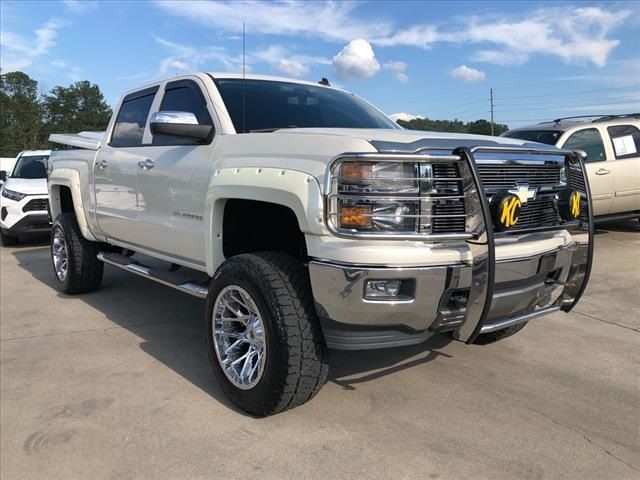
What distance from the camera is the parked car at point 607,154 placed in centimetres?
833

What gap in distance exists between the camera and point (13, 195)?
9688 mm

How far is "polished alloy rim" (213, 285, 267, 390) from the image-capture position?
3076 millimetres

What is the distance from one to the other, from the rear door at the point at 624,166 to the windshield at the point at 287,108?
5.55 meters

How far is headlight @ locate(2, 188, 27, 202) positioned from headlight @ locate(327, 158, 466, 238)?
8.73m

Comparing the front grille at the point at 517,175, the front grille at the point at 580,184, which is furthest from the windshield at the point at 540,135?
the front grille at the point at 517,175

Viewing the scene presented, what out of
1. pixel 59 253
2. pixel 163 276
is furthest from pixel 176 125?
pixel 59 253

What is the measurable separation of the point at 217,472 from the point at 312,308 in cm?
92

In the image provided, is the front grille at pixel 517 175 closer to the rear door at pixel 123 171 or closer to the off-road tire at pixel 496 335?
the off-road tire at pixel 496 335

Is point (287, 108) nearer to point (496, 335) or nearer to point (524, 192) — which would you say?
point (524, 192)

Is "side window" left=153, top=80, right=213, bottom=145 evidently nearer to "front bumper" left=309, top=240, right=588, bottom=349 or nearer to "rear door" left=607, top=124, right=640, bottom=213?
"front bumper" left=309, top=240, right=588, bottom=349

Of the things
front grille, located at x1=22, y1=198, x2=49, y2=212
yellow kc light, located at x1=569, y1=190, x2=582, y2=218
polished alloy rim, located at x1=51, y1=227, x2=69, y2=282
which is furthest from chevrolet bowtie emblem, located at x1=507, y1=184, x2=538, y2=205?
front grille, located at x1=22, y1=198, x2=49, y2=212

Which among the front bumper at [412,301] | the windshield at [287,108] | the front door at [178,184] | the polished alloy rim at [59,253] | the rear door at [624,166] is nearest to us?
the front bumper at [412,301]

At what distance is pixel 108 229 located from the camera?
17.1 feet

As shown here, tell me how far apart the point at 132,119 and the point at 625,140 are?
7.55 metres
